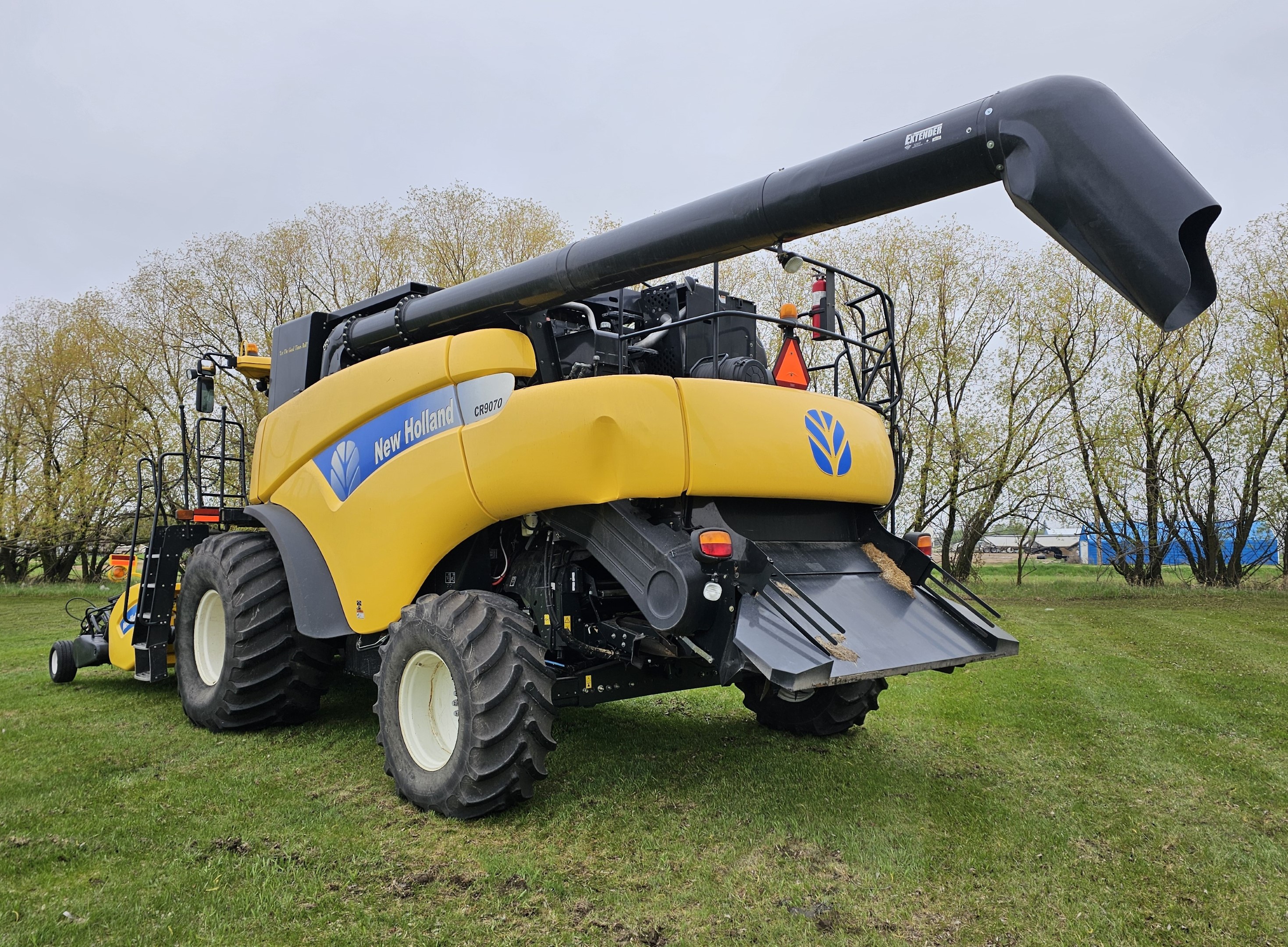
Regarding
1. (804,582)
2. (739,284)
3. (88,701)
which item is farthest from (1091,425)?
(88,701)

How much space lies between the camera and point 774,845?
3926 millimetres

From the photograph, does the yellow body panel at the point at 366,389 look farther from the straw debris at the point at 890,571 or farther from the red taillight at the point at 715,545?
the straw debris at the point at 890,571

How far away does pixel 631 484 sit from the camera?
412cm

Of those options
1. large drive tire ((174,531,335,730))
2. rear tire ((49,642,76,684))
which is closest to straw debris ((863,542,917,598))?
large drive tire ((174,531,335,730))

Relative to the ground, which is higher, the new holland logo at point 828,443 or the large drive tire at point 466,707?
the new holland logo at point 828,443

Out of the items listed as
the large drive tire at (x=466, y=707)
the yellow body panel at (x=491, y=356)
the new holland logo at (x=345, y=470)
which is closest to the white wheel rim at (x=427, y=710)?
the large drive tire at (x=466, y=707)

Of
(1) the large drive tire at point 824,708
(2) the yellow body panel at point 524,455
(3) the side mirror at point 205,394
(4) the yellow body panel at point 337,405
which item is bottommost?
(1) the large drive tire at point 824,708

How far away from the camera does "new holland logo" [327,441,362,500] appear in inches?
214

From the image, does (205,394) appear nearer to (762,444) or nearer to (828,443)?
(762,444)

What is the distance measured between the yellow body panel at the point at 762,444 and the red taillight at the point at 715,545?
320 millimetres

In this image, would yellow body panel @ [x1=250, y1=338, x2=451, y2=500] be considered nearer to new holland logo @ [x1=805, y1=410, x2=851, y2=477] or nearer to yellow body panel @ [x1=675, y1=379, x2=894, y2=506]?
yellow body panel @ [x1=675, y1=379, x2=894, y2=506]

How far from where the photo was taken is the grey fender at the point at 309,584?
554 centimetres

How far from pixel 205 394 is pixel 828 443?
5299 millimetres

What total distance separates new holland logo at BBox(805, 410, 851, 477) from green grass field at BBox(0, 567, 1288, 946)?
1711 mm
